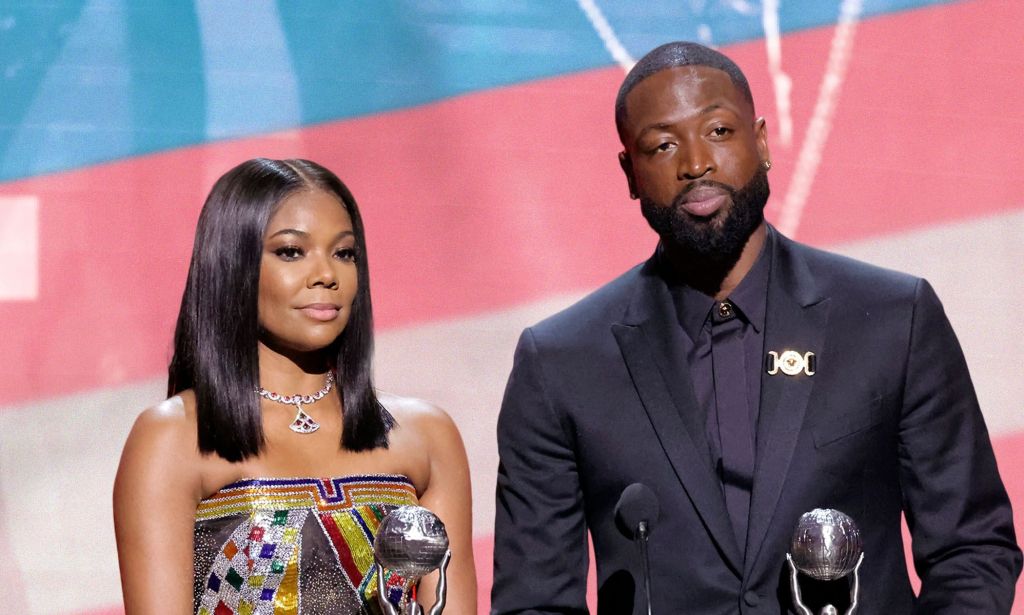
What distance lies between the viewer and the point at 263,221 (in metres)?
2.66

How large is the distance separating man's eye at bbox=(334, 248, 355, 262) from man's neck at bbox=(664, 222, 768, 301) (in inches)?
23.2

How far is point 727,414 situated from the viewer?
2.33 metres

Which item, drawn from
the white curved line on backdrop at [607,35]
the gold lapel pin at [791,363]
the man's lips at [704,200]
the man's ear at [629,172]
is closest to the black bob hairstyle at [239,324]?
the man's ear at [629,172]

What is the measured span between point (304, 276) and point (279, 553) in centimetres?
47

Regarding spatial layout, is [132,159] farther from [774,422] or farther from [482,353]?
[774,422]

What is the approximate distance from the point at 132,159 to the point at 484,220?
0.78 m

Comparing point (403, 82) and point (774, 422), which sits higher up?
point (403, 82)

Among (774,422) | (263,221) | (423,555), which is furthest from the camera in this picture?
(263,221)

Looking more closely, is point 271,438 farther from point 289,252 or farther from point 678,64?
point 678,64

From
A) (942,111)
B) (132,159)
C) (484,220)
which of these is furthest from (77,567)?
(942,111)

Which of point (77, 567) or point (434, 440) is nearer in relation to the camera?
point (434, 440)

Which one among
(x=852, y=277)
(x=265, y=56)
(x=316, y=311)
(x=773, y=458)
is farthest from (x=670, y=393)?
(x=265, y=56)

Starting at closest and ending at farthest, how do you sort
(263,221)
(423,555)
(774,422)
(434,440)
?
(423,555) → (774,422) → (263,221) → (434,440)

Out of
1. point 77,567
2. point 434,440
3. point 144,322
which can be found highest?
point 144,322
